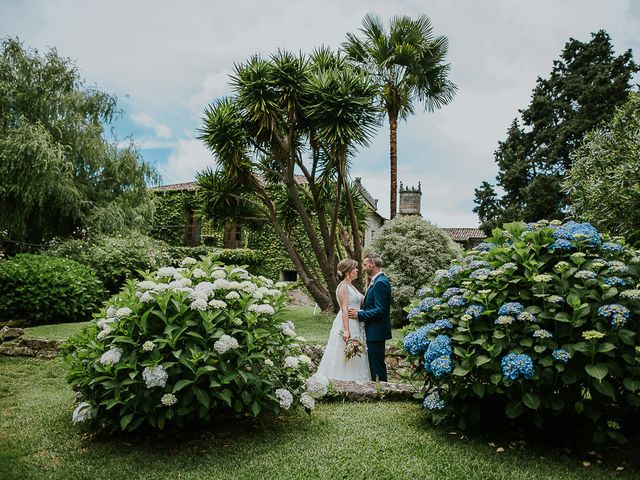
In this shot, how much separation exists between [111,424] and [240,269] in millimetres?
1678

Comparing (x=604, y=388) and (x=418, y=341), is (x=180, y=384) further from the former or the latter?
(x=604, y=388)

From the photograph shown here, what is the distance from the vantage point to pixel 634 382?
3354 millimetres

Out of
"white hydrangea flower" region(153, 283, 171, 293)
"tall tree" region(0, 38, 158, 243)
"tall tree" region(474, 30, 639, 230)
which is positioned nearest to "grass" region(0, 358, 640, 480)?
"white hydrangea flower" region(153, 283, 171, 293)

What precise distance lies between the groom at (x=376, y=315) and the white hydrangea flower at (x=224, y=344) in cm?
267

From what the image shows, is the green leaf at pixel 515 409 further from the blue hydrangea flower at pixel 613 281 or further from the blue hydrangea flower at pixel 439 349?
the blue hydrangea flower at pixel 613 281

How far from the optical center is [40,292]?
11320 millimetres

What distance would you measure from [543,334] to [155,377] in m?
2.78

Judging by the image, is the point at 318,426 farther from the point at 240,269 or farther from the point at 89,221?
the point at 89,221

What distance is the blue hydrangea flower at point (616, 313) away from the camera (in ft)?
11.0

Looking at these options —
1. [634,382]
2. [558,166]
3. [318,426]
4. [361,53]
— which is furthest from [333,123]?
[558,166]

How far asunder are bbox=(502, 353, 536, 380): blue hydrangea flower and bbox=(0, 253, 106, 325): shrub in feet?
34.3

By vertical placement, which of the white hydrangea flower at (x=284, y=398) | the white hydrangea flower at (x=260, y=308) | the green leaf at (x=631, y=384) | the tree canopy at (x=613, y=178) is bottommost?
the white hydrangea flower at (x=284, y=398)

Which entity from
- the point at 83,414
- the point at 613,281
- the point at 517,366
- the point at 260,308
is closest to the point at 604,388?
the point at 517,366

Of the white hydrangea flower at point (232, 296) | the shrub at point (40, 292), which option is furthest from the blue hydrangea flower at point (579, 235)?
the shrub at point (40, 292)
